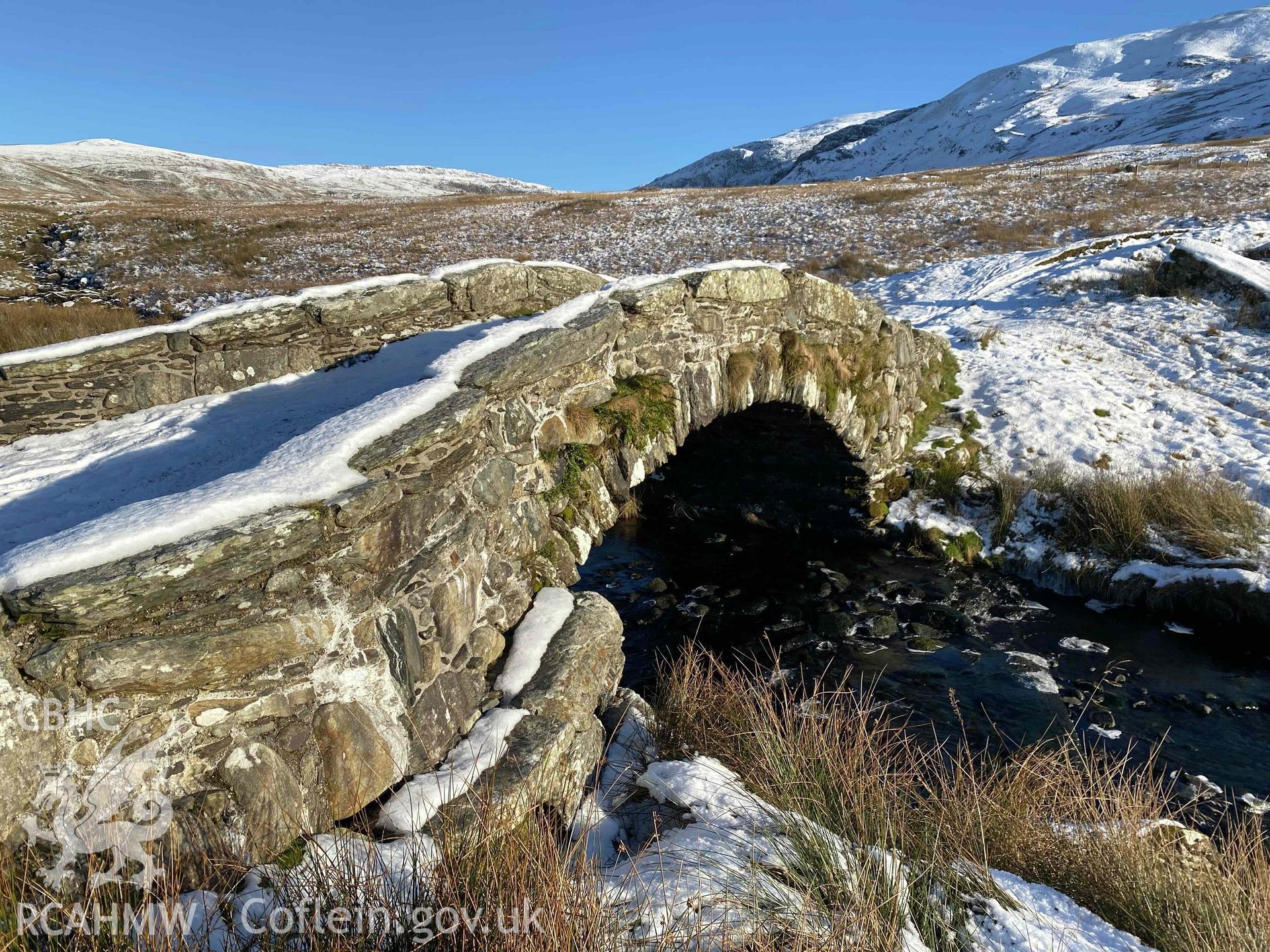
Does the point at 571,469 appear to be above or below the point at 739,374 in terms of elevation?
below

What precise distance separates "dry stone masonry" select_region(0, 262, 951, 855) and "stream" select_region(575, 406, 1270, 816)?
2004 mm

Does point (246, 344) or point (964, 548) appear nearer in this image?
point (246, 344)

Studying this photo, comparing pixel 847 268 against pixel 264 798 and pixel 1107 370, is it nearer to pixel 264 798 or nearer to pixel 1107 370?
pixel 1107 370

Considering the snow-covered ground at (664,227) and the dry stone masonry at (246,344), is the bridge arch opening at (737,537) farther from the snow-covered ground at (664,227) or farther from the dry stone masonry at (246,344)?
the snow-covered ground at (664,227)

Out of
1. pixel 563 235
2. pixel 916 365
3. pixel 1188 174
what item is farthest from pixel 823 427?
pixel 1188 174

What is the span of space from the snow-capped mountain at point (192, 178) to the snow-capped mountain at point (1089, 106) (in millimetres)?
48999

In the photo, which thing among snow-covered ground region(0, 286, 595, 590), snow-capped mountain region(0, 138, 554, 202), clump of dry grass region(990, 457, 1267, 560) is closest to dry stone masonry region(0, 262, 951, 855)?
snow-covered ground region(0, 286, 595, 590)

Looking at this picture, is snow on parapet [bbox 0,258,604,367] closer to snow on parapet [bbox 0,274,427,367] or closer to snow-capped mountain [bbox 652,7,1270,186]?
snow on parapet [bbox 0,274,427,367]

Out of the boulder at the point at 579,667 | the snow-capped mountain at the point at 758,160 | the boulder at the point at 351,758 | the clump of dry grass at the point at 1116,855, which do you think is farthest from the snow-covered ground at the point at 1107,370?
the snow-capped mountain at the point at 758,160

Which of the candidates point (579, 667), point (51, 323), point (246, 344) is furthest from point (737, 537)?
A: point (51, 323)

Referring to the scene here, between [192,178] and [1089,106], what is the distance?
100.0m

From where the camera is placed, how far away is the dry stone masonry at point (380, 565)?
2.97 metres

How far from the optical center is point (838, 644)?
7965 mm

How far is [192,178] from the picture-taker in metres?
70.9
